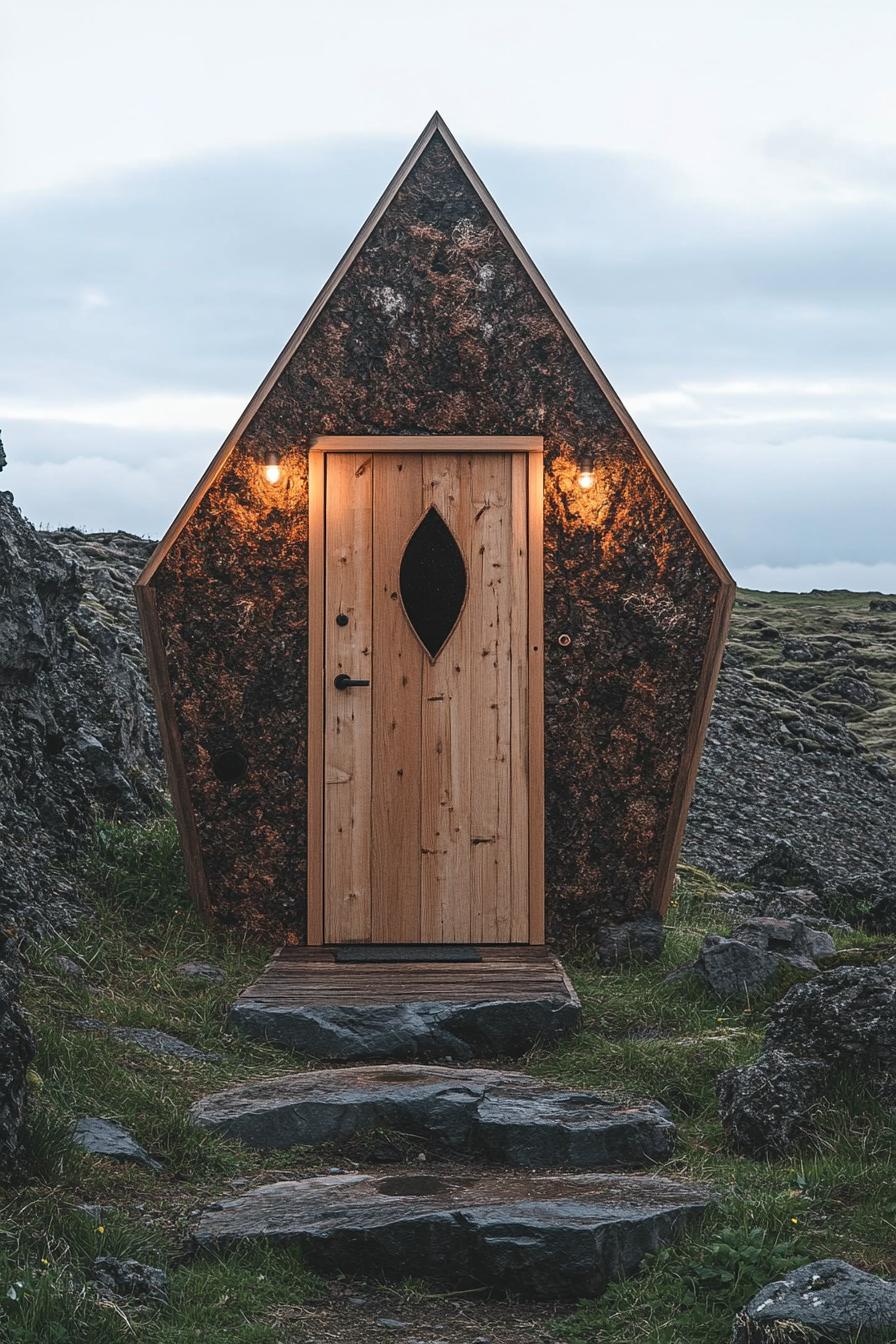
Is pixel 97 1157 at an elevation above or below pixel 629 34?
below

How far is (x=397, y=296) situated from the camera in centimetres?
708

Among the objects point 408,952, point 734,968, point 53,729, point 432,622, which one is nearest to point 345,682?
point 432,622

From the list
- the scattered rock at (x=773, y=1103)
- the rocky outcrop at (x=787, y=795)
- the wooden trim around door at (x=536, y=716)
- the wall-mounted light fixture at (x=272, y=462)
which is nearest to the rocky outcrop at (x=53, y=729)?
the wall-mounted light fixture at (x=272, y=462)

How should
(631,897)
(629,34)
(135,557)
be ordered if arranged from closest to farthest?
(631,897) < (629,34) < (135,557)

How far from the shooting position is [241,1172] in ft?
14.1

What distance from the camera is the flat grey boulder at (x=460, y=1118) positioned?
4492mm

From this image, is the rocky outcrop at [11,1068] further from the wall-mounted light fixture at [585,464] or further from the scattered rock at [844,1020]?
the wall-mounted light fixture at [585,464]

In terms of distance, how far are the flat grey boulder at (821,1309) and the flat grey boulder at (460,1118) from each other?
131cm

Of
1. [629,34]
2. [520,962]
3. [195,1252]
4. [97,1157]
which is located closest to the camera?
[195,1252]

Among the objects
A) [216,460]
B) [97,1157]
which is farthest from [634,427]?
[97,1157]

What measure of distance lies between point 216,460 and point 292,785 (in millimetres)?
1805

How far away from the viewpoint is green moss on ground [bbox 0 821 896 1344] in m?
3.31

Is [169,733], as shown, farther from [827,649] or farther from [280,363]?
[827,649]

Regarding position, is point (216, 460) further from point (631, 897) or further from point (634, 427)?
point (631, 897)
